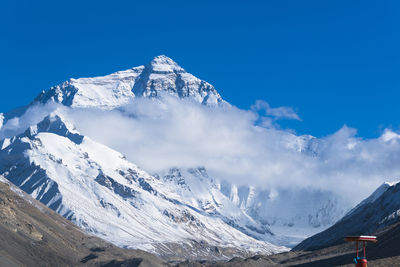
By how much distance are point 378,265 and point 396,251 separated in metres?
130

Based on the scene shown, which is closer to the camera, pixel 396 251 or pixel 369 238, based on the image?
pixel 369 238

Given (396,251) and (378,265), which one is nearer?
(378,265)

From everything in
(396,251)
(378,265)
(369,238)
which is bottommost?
(369,238)

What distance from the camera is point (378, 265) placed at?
75.6 meters

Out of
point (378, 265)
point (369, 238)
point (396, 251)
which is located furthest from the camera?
point (396, 251)

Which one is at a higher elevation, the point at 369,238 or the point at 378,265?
the point at 378,265

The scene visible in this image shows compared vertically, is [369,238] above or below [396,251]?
below

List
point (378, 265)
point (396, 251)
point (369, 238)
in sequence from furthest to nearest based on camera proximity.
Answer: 1. point (396, 251)
2. point (378, 265)
3. point (369, 238)

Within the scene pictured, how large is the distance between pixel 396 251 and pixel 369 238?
159206mm

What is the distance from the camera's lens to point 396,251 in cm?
19712

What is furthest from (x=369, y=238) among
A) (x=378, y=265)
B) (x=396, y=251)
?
(x=396, y=251)

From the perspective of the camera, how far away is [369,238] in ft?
159

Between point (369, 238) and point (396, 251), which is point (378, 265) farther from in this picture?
point (396, 251)
